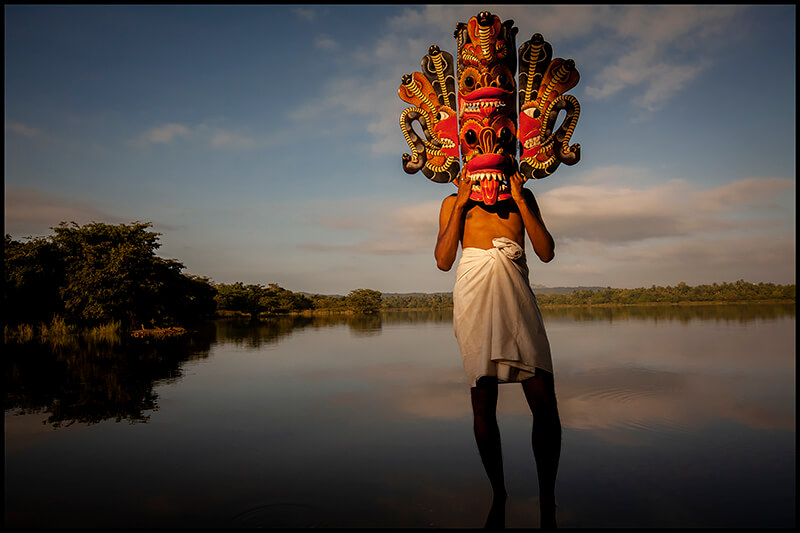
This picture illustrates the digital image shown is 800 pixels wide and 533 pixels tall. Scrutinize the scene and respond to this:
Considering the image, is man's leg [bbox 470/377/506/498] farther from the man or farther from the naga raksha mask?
the naga raksha mask

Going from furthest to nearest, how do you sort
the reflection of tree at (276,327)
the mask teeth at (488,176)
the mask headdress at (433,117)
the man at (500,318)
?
the reflection of tree at (276,327), the mask headdress at (433,117), the mask teeth at (488,176), the man at (500,318)

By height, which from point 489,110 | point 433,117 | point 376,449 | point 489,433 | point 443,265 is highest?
point 433,117

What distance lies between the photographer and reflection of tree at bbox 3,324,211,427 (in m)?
5.29

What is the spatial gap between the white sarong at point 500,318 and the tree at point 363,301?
36842 millimetres

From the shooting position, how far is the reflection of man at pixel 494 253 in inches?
114

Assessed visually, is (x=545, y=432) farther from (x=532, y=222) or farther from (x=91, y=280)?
(x=91, y=280)

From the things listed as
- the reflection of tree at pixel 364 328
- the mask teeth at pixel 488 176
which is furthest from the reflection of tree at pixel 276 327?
the mask teeth at pixel 488 176

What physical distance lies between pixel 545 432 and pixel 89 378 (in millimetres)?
7122

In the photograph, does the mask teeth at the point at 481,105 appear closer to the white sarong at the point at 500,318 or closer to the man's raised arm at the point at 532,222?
the man's raised arm at the point at 532,222

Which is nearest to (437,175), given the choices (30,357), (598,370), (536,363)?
(536,363)

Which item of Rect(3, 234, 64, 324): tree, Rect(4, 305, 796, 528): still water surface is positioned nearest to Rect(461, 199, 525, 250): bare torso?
Rect(4, 305, 796, 528): still water surface

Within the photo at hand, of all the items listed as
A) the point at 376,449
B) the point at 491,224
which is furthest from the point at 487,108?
the point at 376,449

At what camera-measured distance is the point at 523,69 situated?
3379 mm

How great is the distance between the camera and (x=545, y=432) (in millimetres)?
2844
